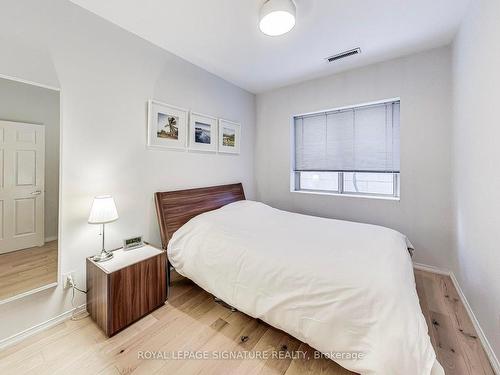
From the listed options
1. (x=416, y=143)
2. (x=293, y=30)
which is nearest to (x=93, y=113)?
(x=293, y=30)

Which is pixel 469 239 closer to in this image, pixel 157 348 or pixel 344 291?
pixel 344 291

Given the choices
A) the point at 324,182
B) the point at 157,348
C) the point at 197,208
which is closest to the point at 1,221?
the point at 157,348

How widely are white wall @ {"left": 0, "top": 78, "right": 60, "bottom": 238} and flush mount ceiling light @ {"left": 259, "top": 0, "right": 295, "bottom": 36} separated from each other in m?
1.76

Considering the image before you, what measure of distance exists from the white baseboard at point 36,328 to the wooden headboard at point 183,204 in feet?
2.91

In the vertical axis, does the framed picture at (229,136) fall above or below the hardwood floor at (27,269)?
above

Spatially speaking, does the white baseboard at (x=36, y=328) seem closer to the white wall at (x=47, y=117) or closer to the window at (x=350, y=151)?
the white wall at (x=47, y=117)

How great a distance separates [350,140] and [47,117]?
10.7 feet

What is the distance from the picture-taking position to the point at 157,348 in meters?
1.50

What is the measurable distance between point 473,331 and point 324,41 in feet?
9.42

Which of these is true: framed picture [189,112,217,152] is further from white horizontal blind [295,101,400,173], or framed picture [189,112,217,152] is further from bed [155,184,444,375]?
white horizontal blind [295,101,400,173]

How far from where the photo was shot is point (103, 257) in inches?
69.7

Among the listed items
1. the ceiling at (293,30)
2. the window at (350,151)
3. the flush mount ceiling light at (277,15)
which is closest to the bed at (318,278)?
the window at (350,151)

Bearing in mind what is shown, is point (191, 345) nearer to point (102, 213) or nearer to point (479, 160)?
point (102, 213)

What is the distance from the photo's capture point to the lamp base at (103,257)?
1.74 metres
